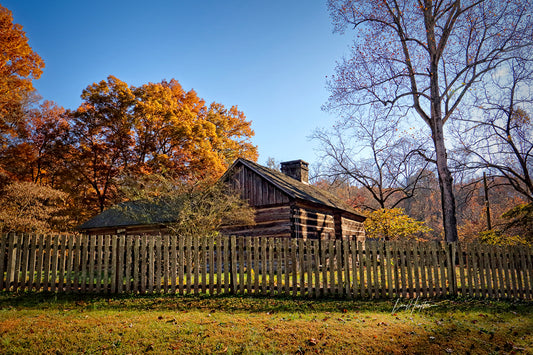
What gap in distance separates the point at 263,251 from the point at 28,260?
6605 millimetres

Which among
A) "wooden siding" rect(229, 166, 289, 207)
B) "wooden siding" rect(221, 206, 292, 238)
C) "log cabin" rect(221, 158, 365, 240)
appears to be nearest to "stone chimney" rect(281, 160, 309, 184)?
"log cabin" rect(221, 158, 365, 240)

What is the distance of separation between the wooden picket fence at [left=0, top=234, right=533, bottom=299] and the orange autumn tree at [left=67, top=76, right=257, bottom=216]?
51.8 feet

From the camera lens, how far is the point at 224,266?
9391 mm

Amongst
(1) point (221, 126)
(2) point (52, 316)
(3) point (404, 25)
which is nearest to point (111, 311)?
(2) point (52, 316)

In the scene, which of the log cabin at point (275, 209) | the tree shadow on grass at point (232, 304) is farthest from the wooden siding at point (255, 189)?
the tree shadow on grass at point (232, 304)

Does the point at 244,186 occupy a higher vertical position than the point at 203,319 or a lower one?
higher

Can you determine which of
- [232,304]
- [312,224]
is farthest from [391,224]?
[232,304]

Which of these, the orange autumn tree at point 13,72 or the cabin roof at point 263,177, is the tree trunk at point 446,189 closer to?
the cabin roof at point 263,177

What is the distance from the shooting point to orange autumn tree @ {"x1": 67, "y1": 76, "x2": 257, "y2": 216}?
25.8m

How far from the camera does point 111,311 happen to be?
7.55 metres

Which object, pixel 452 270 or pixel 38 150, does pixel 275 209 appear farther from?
pixel 38 150

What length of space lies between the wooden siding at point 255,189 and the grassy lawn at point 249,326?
792 cm

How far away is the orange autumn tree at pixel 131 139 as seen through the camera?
84.5ft

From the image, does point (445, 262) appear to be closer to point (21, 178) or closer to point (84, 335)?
point (84, 335)
